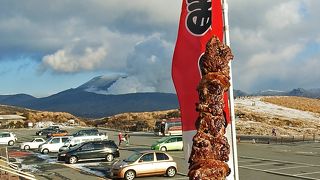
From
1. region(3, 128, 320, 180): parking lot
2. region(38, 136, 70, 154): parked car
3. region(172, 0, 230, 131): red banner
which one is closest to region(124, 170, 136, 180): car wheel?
region(3, 128, 320, 180): parking lot

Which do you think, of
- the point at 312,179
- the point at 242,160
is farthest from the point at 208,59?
the point at 242,160

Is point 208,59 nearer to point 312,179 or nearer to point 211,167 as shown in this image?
point 211,167

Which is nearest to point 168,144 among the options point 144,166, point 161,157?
point 161,157

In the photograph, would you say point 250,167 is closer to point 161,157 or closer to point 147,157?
point 161,157

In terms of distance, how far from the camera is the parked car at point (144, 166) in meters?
26.3

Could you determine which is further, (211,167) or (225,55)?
(225,55)

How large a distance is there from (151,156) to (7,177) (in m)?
10.2

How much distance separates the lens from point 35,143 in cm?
5162

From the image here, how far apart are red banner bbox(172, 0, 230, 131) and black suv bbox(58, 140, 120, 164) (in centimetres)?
3095

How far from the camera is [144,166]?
1056 inches

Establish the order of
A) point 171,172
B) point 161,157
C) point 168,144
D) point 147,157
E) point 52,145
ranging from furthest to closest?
point 52,145 < point 168,144 < point 161,157 < point 147,157 < point 171,172

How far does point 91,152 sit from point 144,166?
9853 mm

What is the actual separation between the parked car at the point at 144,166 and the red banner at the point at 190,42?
21.3 m

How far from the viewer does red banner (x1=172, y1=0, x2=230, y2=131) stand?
5.34 m
